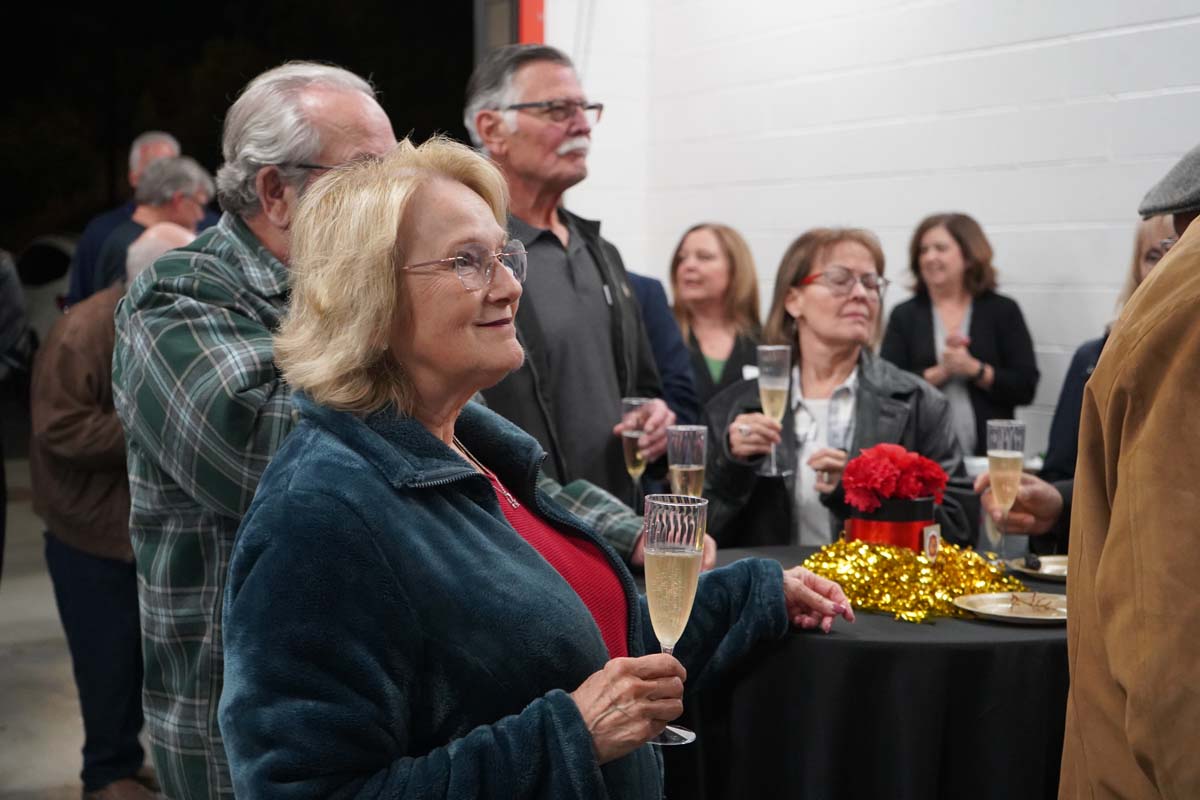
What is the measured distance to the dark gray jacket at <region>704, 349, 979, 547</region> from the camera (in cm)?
321

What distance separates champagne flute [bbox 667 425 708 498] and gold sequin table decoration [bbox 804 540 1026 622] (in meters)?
0.28

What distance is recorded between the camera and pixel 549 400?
3.16 meters

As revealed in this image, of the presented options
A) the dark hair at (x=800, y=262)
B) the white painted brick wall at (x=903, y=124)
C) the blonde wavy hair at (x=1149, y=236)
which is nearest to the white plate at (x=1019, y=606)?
the blonde wavy hair at (x=1149, y=236)

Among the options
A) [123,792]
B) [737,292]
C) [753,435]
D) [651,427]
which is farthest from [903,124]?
[123,792]

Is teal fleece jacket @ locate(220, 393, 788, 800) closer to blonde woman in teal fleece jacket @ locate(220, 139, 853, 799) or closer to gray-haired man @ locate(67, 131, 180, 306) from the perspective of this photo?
blonde woman in teal fleece jacket @ locate(220, 139, 853, 799)

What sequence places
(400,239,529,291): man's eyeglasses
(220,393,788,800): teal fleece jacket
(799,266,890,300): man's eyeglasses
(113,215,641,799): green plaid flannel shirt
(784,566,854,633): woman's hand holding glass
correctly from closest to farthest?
(220,393,788,800): teal fleece jacket, (400,239,529,291): man's eyeglasses, (113,215,641,799): green plaid flannel shirt, (784,566,854,633): woman's hand holding glass, (799,266,890,300): man's eyeglasses

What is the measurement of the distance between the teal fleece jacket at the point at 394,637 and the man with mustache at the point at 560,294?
1552 millimetres

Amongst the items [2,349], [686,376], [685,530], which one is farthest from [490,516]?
[2,349]

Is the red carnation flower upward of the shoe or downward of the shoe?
upward

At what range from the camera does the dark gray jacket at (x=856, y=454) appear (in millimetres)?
3207

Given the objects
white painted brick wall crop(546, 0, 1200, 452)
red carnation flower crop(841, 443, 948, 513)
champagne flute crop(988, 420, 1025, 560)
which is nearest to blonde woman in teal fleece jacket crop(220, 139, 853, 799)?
red carnation flower crop(841, 443, 948, 513)

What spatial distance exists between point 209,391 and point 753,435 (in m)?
1.48

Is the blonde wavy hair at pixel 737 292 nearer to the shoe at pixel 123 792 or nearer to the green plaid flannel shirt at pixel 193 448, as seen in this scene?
the shoe at pixel 123 792

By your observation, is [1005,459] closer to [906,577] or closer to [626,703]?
[906,577]
